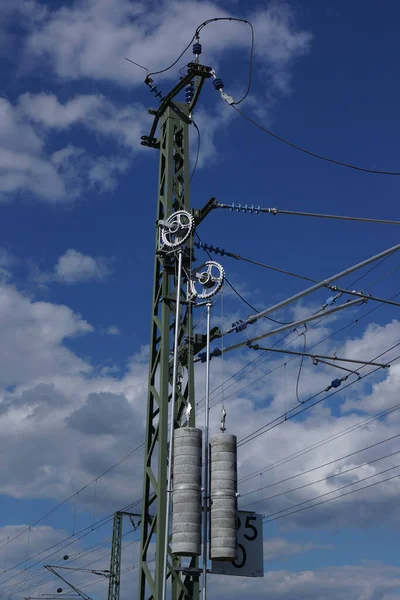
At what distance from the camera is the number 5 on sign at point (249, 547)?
54.2 feet

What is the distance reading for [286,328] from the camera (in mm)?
22031

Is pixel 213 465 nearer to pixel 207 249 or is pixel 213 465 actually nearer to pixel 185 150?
pixel 207 249

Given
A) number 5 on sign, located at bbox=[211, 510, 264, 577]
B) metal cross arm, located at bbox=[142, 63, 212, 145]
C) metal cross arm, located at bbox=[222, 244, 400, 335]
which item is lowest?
number 5 on sign, located at bbox=[211, 510, 264, 577]

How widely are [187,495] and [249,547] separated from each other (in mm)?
2019

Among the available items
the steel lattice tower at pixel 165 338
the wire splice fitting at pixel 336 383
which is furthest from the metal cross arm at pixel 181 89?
the wire splice fitting at pixel 336 383

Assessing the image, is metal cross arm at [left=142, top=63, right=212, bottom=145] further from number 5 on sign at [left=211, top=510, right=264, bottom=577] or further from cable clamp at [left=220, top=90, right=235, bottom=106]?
number 5 on sign at [left=211, top=510, right=264, bottom=577]

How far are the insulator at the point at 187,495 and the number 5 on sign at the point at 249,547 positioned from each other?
110cm

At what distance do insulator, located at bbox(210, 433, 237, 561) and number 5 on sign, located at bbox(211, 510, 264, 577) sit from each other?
67cm

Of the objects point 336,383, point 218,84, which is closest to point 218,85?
point 218,84

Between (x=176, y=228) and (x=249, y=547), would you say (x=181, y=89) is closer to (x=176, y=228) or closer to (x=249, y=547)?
(x=176, y=228)

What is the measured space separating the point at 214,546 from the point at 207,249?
892 centimetres

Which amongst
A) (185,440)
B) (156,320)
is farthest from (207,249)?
(185,440)

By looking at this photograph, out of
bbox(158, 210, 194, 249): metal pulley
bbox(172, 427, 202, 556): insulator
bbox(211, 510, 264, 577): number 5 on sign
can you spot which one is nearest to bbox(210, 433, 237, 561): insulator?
bbox(172, 427, 202, 556): insulator

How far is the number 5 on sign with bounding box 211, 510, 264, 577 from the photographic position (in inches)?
650
